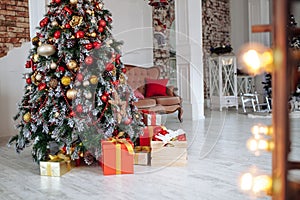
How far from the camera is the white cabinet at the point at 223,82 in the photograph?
7715 millimetres

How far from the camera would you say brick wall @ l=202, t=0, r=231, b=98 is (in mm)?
8805

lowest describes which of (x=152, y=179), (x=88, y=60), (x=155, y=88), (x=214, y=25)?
(x=152, y=179)

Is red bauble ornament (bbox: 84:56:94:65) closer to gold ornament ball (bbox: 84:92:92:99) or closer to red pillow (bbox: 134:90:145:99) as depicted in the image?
gold ornament ball (bbox: 84:92:92:99)

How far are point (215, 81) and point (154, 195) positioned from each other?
5.85 m

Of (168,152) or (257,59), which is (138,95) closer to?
(168,152)

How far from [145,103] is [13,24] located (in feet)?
7.50

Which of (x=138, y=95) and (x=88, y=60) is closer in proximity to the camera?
(x=88, y=60)

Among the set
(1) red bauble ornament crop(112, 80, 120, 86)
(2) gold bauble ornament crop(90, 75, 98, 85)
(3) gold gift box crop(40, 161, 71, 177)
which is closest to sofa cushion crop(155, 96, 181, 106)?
(1) red bauble ornament crop(112, 80, 120, 86)

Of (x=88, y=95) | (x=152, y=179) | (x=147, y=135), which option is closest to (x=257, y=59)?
(x=152, y=179)

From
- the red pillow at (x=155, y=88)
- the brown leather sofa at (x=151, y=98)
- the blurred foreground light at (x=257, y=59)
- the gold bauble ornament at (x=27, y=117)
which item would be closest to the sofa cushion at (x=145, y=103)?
the brown leather sofa at (x=151, y=98)

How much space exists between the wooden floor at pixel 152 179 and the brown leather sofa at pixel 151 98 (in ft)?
5.74

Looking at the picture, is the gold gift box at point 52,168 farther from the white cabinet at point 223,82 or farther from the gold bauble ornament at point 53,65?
the white cabinet at point 223,82

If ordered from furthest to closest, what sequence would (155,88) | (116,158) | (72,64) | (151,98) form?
1. (155,88)
2. (151,98)
3. (72,64)
4. (116,158)

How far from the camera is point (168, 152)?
10.3 feet
